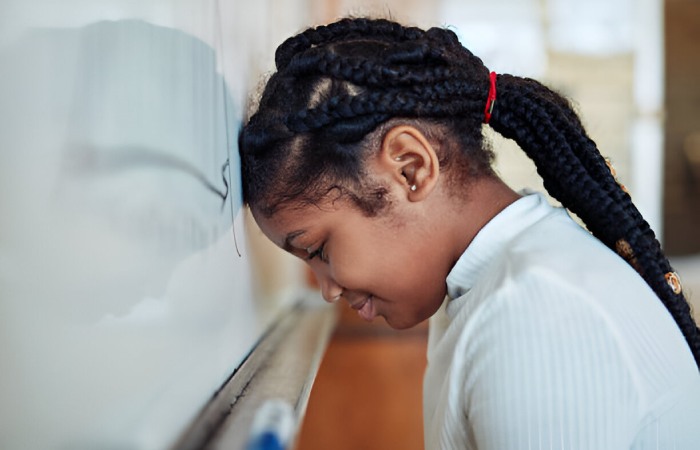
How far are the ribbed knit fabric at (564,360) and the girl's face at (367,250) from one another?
0.27ft

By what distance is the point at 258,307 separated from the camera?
89 cm

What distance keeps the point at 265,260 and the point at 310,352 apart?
0.14 meters

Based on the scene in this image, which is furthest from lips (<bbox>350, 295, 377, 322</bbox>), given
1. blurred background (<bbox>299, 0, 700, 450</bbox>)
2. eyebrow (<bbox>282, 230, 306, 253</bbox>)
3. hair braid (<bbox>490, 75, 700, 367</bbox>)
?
blurred background (<bbox>299, 0, 700, 450</bbox>)

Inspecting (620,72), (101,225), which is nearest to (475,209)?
(101,225)

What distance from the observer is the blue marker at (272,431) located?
0.32 metres

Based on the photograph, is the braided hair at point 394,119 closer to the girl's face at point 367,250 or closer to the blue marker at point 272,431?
the girl's face at point 367,250

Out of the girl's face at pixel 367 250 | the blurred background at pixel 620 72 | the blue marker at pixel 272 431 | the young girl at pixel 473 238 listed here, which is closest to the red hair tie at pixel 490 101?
the young girl at pixel 473 238

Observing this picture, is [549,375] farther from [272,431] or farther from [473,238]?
[272,431]

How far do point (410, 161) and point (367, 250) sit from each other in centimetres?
11

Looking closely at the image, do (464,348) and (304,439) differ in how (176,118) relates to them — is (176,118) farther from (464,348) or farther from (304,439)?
(304,439)

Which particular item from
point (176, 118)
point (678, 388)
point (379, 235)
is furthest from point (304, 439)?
point (176, 118)

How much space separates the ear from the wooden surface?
1.83 feet

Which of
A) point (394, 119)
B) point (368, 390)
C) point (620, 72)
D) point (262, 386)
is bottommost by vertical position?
point (368, 390)

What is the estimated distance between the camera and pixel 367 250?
746mm
